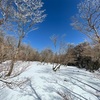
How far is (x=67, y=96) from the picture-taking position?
5582 mm

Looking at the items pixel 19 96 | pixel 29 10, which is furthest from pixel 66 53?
pixel 19 96

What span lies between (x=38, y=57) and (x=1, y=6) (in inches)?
921

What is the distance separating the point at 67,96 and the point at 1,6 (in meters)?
5.10

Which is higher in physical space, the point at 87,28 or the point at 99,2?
the point at 99,2

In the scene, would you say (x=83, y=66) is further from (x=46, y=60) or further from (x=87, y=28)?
(x=87, y=28)

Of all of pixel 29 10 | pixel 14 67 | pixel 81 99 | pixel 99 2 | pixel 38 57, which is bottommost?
pixel 81 99

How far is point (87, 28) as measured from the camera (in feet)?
29.9

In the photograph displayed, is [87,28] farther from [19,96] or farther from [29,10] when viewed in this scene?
[19,96]

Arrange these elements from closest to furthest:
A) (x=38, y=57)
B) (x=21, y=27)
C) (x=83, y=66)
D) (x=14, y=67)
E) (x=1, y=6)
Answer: (x=1, y=6) → (x=14, y=67) → (x=21, y=27) → (x=83, y=66) → (x=38, y=57)

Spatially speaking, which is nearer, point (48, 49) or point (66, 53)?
point (66, 53)

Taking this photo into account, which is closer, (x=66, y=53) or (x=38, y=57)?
(x=66, y=53)

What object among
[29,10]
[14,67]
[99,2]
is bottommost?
[14,67]

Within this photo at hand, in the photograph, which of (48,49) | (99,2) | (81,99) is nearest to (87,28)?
(99,2)

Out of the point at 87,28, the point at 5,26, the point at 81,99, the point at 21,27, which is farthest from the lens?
the point at 87,28
